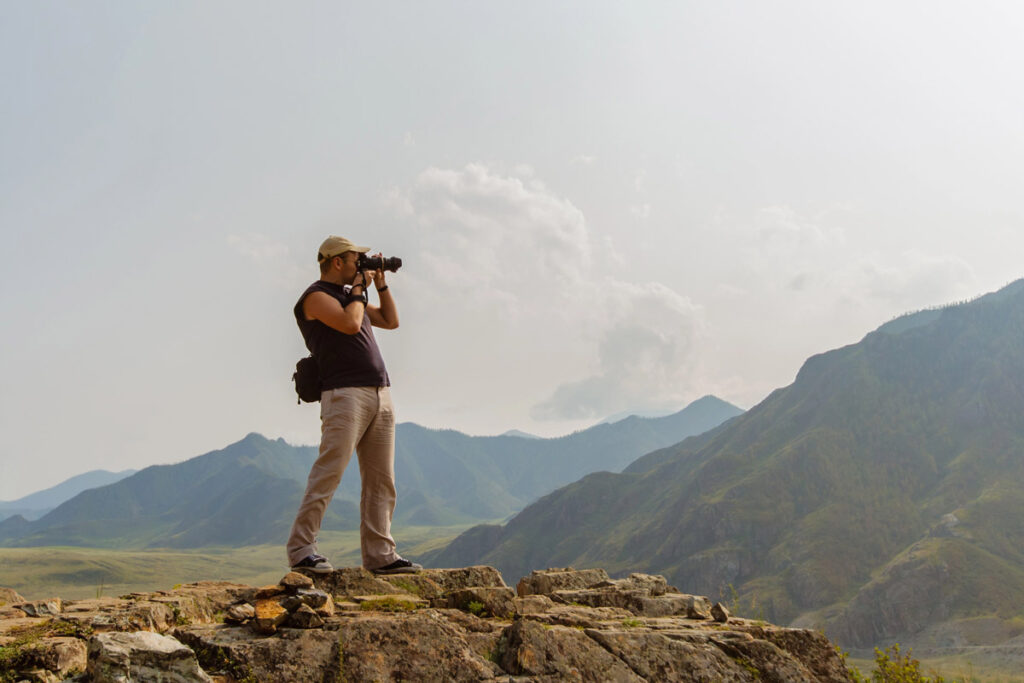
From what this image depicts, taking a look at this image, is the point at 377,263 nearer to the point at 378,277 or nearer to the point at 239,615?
the point at 378,277

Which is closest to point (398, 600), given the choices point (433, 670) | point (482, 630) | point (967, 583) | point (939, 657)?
point (482, 630)

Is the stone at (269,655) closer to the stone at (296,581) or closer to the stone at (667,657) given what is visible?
the stone at (296,581)

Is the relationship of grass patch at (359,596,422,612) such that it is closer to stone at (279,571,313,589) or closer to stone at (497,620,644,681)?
stone at (279,571,313,589)

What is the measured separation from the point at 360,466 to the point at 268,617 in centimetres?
284

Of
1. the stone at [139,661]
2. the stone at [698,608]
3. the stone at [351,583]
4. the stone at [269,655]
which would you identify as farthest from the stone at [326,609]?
the stone at [698,608]

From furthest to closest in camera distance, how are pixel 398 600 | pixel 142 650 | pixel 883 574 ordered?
pixel 883 574, pixel 398 600, pixel 142 650

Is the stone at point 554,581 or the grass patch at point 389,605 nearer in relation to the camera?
the grass patch at point 389,605

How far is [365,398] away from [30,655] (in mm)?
4154

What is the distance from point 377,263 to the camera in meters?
9.69

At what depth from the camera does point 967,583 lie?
179750mm

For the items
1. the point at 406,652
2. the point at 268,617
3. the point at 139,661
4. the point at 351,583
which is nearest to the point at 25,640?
the point at 139,661

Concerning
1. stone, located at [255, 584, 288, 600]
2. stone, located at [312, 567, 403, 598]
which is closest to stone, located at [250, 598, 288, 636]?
stone, located at [255, 584, 288, 600]

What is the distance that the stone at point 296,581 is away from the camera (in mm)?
7816

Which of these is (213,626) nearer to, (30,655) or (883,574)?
(30,655)
